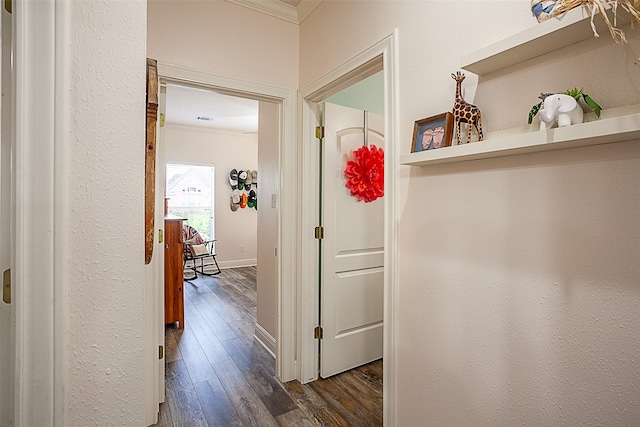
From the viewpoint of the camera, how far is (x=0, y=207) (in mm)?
575

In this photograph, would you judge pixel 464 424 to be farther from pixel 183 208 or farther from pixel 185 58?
pixel 183 208

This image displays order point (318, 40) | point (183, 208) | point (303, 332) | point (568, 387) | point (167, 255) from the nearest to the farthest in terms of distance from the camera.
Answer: point (568, 387) → point (318, 40) → point (303, 332) → point (167, 255) → point (183, 208)

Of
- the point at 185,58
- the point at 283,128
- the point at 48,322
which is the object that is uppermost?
the point at 185,58

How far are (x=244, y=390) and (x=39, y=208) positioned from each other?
2.05m

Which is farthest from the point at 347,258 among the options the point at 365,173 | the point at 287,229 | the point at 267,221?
the point at 267,221

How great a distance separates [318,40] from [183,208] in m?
4.86

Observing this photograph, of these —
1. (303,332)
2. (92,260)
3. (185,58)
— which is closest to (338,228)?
(303,332)

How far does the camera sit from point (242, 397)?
2.11 m

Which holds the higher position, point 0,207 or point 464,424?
point 0,207

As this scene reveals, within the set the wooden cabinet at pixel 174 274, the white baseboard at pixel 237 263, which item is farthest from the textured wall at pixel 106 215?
the white baseboard at pixel 237 263

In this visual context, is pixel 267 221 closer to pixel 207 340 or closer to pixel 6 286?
pixel 207 340

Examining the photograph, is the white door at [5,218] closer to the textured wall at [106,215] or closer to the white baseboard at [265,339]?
the textured wall at [106,215]

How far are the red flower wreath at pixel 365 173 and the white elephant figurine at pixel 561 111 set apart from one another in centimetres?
156

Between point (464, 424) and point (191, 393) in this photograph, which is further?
point (191, 393)
